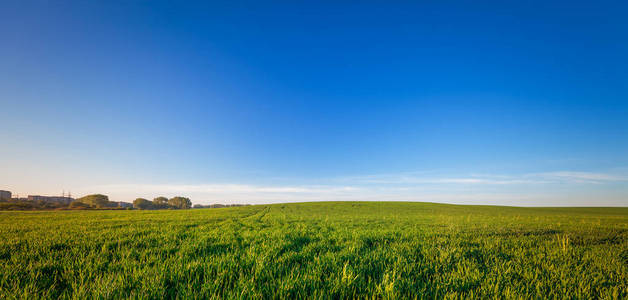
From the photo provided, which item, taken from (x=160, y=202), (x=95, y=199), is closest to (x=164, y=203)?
(x=160, y=202)

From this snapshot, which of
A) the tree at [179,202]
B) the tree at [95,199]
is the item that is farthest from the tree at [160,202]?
the tree at [95,199]

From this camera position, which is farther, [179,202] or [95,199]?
[179,202]

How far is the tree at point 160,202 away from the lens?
13250cm

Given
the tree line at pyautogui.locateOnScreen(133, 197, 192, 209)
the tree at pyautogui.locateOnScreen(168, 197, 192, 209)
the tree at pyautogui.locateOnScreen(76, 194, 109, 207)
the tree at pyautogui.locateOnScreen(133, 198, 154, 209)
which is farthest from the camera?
the tree at pyautogui.locateOnScreen(168, 197, 192, 209)

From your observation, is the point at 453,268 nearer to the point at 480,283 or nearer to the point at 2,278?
the point at 480,283

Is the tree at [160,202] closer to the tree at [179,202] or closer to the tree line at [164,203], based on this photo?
the tree line at [164,203]

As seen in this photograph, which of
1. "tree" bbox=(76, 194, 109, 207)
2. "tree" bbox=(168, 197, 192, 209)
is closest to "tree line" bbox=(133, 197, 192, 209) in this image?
"tree" bbox=(168, 197, 192, 209)

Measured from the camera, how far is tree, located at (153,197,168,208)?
5217 inches

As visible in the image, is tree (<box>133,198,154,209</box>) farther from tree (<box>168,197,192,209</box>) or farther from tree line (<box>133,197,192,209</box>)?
tree (<box>168,197,192,209</box>)

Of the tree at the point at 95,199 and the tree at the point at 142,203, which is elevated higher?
the tree at the point at 95,199

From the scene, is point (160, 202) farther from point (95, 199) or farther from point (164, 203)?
point (95, 199)

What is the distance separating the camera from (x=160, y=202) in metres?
139

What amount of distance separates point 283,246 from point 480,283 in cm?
Answer: 388

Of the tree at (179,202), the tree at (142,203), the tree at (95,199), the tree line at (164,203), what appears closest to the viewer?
the tree at (95,199)
